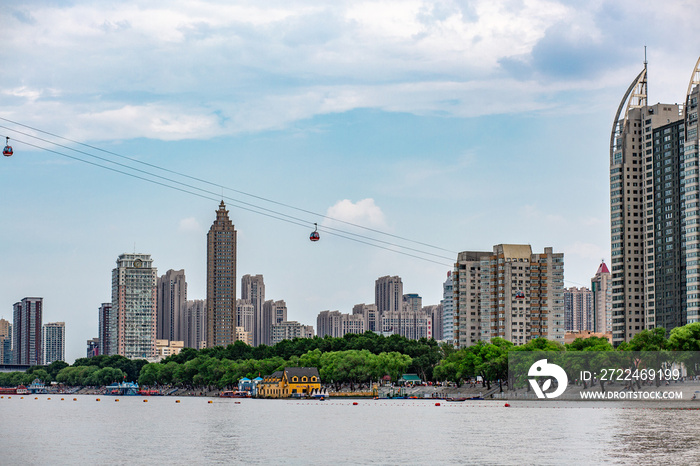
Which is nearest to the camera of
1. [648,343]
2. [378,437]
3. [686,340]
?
[378,437]

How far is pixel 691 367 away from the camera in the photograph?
14775 centimetres

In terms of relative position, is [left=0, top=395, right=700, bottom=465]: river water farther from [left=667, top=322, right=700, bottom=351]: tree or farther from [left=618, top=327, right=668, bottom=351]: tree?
[left=618, top=327, right=668, bottom=351]: tree

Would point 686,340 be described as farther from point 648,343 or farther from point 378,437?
point 378,437

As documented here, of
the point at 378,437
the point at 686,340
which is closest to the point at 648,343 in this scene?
the point at 686,340

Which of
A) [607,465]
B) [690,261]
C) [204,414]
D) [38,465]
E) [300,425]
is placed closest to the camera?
[607,465]

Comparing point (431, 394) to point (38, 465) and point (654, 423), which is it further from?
point (38, 465)

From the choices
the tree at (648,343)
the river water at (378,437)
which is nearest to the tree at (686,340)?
the tree at (648,343)

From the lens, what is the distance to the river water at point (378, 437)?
2985 inches

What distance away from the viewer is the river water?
75.8 metres

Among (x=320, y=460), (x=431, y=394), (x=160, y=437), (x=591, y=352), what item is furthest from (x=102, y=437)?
(x=431, y=394)

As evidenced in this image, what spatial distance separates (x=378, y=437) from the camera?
94125 mm

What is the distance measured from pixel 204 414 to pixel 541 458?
7879 centimetres

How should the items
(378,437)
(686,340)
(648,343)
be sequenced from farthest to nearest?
(648,343), (686,340), (378,437)

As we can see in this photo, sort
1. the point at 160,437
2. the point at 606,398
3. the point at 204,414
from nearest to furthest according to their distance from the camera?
1. the point at 160,437
2. the point at 204,414
3. the point at 606,398
